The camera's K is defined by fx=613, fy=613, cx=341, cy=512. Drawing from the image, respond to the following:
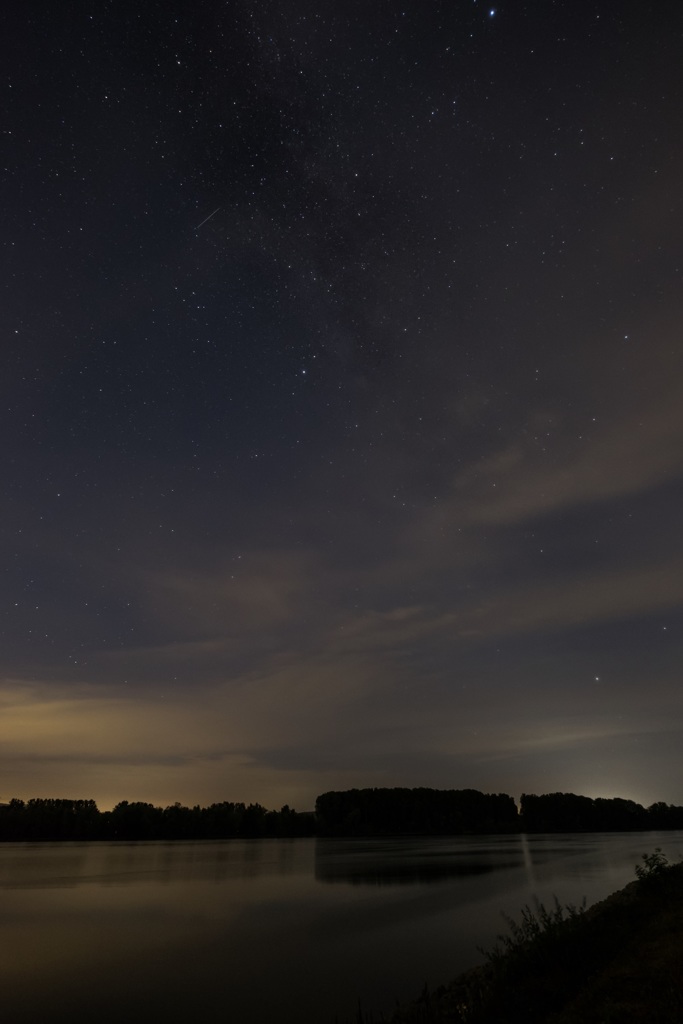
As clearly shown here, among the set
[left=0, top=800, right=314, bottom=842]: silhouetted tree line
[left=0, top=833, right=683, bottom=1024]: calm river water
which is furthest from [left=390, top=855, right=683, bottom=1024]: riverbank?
[left=0, top=800, right=314, bottom=842]: silhouetted tree line

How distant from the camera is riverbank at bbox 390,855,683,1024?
1158cm

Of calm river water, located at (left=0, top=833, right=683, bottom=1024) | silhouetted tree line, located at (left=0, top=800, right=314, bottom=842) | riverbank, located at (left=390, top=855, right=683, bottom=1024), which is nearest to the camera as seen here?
riverbank, located at (left=390, top=855, right=683, bottom=1024)

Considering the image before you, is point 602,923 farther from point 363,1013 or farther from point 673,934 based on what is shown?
point 363,1013

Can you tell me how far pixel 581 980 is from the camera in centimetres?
1420

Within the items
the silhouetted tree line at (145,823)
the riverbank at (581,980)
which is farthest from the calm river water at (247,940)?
the silhouetted tree line at (145,823)

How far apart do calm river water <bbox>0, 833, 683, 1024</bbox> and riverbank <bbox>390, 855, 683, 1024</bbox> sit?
419 cm

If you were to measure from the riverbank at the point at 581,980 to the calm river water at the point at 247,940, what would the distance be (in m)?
4.19

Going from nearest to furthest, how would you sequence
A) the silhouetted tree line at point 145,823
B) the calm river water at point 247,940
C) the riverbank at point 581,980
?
the riverbank at point 581,980
the calm river water at point 247,940
the silhouetted tree line at point 145,823

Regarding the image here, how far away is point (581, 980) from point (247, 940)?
2136 cm

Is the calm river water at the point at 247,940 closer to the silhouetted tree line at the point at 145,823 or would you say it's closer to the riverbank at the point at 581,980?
the riverbank at the point at 581,980

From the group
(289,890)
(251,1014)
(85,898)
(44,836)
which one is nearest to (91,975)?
(251,1014)

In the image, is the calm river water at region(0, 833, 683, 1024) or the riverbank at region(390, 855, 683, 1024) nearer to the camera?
the riverbank at region(390, 855, 683, 1024)

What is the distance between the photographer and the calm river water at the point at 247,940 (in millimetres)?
19922

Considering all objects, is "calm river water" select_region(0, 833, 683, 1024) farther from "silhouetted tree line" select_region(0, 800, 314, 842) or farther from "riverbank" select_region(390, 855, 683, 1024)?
"silhouetted tree line" select_region(0, 800, 314, 842)
